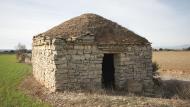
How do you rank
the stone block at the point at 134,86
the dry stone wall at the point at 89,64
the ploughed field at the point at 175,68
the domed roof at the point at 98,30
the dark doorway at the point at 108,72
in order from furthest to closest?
the ploughed field at the point at 175,68 < the dark doorway at the point at 108,72 < the domed roof at the point at 98,30 < the stone block at the point at 134,86 < the dry stone wall at the point at 89,64

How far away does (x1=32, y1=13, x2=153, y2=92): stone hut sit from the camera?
511 inches

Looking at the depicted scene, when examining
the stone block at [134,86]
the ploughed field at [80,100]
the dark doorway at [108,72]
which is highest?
the dark doorway at [108,72]

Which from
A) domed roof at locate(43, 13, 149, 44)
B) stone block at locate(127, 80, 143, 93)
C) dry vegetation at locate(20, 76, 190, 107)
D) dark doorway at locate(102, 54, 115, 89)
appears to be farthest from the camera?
dark doorway at locate(102, 54, 115, 89)

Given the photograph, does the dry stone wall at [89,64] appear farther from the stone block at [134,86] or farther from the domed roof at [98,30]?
the domed roof at [98,30]

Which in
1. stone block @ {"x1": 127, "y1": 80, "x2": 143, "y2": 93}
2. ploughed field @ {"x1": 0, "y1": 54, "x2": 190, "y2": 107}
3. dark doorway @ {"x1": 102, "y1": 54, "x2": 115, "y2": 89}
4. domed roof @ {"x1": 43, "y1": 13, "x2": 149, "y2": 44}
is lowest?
ploughed field @ {"x1": 0, "y1": 54, "x2": 190, "y2": 107}

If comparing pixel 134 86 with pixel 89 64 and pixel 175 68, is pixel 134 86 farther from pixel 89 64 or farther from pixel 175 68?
pixel 175 68

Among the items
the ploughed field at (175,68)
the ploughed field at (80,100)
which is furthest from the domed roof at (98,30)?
the ploughed field at (175,68)

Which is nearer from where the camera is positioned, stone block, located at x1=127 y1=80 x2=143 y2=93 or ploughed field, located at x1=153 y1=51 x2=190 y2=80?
stone block, located at x1=127 y1=80 x2=143 y2=93

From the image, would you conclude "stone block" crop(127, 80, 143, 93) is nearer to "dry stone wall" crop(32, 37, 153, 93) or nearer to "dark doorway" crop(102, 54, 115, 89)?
"dry stone wall" crop(32, 37, 153, 93)

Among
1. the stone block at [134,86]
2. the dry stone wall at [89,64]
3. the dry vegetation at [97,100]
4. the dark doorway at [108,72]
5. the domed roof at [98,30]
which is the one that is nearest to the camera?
the dry vegetation at [97,100]

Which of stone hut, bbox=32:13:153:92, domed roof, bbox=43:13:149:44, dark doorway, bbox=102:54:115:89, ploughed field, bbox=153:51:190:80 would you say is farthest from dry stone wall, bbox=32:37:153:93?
ploughed field, bbox=153:51:190:80

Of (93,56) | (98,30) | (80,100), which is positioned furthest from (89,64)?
(80,100)

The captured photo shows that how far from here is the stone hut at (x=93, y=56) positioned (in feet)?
42.5

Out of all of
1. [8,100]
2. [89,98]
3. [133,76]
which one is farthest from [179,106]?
[8,100]
